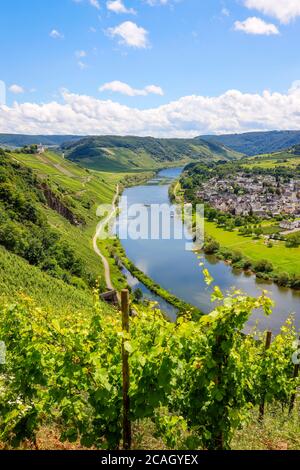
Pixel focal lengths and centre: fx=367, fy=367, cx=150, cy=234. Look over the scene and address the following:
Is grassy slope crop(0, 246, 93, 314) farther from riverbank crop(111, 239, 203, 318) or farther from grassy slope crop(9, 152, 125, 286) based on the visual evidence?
grassy slope crop(9, 152, 125, 286)

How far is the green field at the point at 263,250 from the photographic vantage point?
6353 cm

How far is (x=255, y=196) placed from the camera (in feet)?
454

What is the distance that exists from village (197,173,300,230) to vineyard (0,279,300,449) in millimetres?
93271

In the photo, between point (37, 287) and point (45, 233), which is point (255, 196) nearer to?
point (45, 233)

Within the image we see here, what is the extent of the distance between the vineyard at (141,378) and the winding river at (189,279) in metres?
29.3

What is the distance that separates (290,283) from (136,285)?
896 inches

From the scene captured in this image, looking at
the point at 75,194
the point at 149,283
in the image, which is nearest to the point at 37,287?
the point at 149,283

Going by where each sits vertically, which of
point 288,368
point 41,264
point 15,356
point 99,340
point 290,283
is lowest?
point 290,283

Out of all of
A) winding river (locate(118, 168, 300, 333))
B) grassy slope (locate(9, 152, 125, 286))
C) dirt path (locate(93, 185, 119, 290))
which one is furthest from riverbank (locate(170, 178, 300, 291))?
grassy slope (locate(9, 152, 125, 286))

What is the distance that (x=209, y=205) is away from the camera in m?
125

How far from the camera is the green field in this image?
63.5m

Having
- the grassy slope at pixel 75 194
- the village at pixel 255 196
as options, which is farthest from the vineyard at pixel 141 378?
the village at pixel 255 196

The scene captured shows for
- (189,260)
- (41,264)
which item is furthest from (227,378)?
(189,260)
